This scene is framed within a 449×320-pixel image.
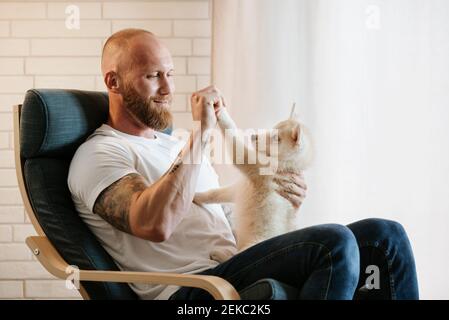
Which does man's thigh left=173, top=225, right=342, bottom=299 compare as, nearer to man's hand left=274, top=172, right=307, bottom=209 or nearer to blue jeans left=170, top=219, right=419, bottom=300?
blue jeans left=170, top=219, right=419, bottom=300

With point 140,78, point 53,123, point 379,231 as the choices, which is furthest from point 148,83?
point 379,231

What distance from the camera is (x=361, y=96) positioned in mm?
2625

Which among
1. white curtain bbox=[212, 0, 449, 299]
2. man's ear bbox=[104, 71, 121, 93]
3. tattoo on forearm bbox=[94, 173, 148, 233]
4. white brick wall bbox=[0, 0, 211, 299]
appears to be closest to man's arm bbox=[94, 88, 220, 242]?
tattoo on forearm bbox=[94, 173, 148, 233]

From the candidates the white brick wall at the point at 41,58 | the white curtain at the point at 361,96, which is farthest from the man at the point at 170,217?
the white brick wall at the point at 41,58

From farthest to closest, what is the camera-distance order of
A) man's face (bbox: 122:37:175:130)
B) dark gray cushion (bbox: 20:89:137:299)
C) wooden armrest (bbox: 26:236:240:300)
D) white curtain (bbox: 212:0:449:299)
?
white curtain (bbox: 212:0:449:299) < man's face (bbox: 122:37:175:130) < dark gray cushion (bbox: 20:89:137:299) < wooden armrest (bbox: 26:236:240:300)

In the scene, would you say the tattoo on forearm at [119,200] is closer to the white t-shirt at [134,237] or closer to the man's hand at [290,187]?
the white t-shirt at [134,237]

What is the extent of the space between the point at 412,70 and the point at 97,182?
3.96ft

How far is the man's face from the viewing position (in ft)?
7.04

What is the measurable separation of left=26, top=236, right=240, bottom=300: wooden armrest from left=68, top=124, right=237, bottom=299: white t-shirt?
14 cm

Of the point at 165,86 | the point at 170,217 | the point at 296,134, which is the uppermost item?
the point at 165,86

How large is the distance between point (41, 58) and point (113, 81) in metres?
1.15

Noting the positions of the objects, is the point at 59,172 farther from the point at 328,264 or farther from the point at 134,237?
the point at 328,264

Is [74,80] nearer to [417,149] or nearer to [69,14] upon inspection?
[69,14]

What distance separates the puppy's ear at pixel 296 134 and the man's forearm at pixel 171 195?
0.86 ft
